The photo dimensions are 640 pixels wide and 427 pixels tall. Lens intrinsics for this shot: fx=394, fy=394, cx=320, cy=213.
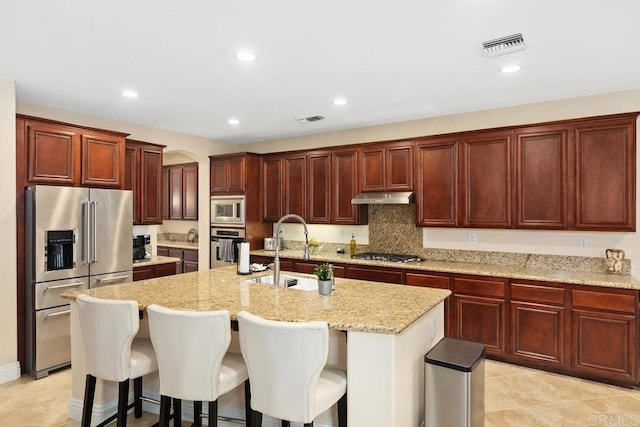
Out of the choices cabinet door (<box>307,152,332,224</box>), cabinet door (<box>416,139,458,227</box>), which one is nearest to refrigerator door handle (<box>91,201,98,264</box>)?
cabinet door (<box>307,152,332,224</box>)

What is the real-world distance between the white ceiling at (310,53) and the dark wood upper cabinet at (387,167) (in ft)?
1.86

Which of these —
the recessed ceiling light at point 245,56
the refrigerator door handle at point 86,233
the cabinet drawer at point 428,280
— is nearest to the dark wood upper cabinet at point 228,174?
the refrigerator door handle at point 86,233

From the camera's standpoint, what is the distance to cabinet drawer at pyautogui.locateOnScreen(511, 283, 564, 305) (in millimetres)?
3678

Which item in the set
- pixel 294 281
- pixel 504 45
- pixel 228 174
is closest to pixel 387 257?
pixel 294 281

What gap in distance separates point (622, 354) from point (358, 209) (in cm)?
311

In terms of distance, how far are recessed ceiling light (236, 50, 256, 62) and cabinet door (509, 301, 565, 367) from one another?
331 centimetres

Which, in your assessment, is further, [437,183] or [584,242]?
[437,183]

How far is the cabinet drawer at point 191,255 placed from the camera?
6.93 metres

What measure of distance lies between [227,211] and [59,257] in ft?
8.42

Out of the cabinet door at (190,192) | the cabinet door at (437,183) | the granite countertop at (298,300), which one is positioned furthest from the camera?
the cabinet door at (190,192)

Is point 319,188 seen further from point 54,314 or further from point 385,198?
point 54,314

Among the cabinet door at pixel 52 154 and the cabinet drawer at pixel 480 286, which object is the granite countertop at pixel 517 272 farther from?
the cabinet door at pixel 52 154

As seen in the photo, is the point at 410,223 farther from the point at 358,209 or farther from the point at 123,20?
the point at 123,20

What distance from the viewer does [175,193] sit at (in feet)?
25.4
